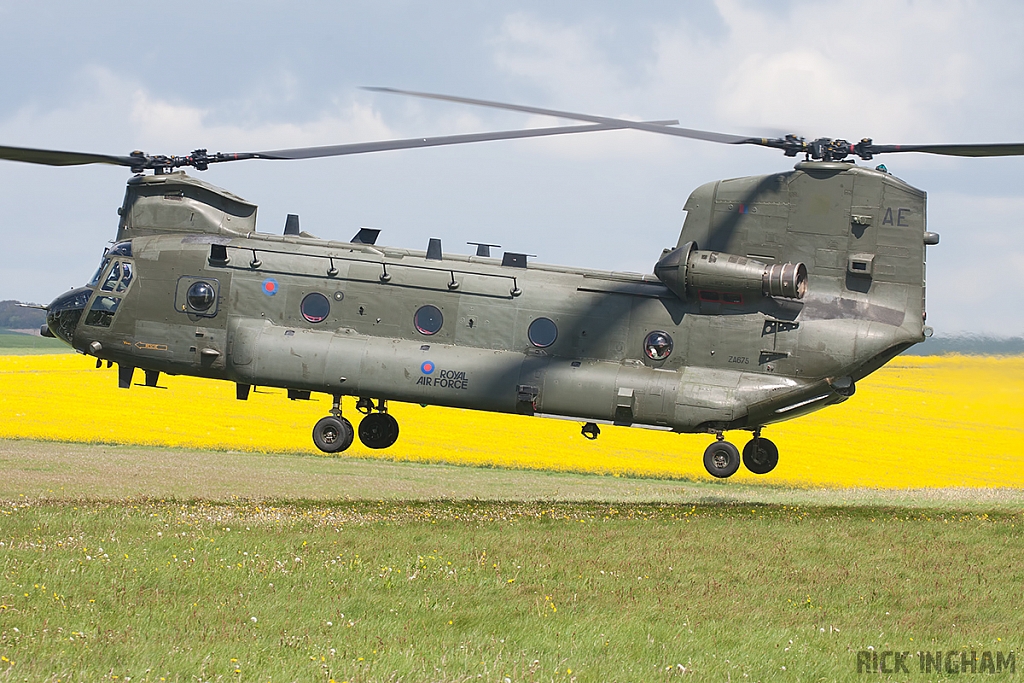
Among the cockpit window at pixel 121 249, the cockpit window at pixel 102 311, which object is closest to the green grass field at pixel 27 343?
the cockpit window at pixel 121 249

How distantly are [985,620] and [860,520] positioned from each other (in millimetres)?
7971

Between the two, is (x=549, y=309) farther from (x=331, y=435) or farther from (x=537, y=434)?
(x=537, y=434)

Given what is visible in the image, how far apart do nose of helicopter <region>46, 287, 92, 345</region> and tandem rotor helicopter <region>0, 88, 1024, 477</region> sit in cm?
5

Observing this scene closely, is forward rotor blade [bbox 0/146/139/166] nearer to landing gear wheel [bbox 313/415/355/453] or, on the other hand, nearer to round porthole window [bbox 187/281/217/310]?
round porthole window [bbox 187/281/217/310]

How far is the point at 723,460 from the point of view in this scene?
2202 centimetres

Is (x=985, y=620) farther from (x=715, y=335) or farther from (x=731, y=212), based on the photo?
(x=731, y=212)

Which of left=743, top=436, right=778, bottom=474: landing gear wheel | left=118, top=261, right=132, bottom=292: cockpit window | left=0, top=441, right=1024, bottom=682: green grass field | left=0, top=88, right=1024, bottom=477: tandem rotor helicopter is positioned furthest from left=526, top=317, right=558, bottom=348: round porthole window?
left=118, top=261, right=132, bottom=292: cockpit window

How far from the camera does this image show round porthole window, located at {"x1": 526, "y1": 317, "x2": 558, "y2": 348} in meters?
22.4

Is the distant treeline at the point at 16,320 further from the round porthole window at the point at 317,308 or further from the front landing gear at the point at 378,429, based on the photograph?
the round porthole window at the point at 317,308

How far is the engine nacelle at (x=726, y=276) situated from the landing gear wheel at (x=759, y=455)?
139 inches

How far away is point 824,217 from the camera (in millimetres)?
21766

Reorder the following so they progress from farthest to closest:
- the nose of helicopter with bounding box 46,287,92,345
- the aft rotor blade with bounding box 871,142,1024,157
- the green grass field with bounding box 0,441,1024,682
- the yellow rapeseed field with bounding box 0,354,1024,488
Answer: the yellow rapeseed field with bounding box 0,354,1024,488, the nose of helicopter with bounding box 46,287,92,345, the aft rotor blade with bounding box 871,142,1024,157, the green grass field with bounding box 0,441,1024,682

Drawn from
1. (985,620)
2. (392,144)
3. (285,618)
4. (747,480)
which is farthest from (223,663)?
(747,480)

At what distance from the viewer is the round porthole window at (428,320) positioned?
898 inches
